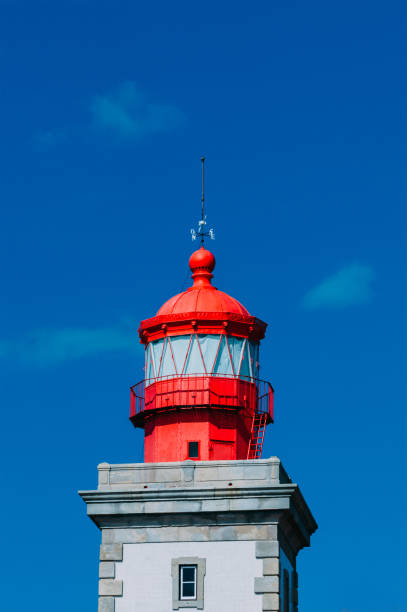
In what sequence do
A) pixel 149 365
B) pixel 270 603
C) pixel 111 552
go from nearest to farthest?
pixel 270 603
pixel 111 552
pixel 149 365

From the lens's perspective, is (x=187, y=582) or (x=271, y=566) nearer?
(x=271, y=566)

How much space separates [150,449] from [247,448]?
2136mm

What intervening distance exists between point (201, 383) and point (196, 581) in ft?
14.6

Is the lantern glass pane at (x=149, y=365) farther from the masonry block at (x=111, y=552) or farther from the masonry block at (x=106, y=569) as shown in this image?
the masonry block at (x=106, y=569)

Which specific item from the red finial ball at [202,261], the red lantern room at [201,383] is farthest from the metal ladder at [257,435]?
the red finial ball at [202,261]

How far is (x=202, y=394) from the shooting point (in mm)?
28594

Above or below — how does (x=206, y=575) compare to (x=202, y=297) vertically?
below

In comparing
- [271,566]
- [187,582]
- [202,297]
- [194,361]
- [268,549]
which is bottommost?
[187,582]

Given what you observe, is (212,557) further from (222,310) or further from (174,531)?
(222,310)

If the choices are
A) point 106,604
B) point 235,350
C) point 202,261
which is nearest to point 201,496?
point 106,604

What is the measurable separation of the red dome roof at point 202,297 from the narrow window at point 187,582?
231 inches

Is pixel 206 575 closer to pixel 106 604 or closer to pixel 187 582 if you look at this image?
pixel 187 582

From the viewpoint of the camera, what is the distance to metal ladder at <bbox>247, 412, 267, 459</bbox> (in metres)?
29.0

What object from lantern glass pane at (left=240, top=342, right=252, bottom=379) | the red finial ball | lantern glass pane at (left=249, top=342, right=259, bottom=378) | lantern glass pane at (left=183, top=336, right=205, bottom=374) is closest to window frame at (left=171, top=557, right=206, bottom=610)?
lantern glass pane at (left=183, top=336, right=205, bottom=374)
